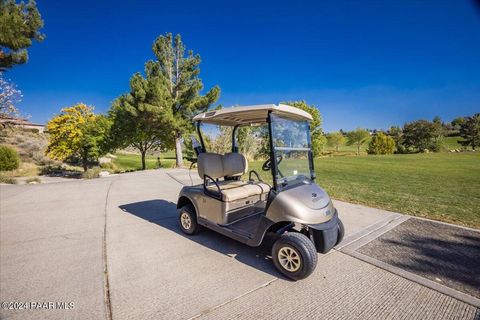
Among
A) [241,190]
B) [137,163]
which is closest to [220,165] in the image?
[241,190]

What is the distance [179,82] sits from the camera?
1611cm

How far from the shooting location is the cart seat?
3.29 meters

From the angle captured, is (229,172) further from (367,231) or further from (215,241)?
(367,231)

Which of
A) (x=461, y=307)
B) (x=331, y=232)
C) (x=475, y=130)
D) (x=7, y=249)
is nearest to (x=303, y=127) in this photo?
(x=331, y=232)

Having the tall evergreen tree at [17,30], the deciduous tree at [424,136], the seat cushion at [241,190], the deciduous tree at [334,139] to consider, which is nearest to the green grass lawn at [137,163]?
the tall evergreen tree at [17,30]

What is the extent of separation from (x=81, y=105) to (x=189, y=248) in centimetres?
1730

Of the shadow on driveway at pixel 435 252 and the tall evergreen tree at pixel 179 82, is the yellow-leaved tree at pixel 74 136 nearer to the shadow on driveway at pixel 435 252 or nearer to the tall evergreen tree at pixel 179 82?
the tall evergreen tree at pixel 179 82

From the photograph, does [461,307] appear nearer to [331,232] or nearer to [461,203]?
[331,232]

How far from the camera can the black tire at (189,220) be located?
141 inches

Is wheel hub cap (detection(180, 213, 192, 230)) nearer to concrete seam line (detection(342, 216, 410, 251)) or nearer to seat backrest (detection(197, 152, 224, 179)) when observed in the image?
seat backrest (detection(197, 152, 224, 179))

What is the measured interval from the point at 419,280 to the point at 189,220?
10.1ft

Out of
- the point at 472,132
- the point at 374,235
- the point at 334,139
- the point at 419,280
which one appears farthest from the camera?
the point at 334,139

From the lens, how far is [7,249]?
3.23 meters

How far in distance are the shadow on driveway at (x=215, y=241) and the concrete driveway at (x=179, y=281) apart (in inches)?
1.0
